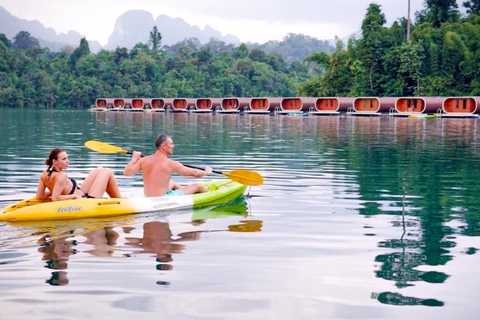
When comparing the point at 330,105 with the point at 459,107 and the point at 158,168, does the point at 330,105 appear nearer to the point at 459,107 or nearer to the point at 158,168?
the point at 459,107

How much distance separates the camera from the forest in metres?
55.8

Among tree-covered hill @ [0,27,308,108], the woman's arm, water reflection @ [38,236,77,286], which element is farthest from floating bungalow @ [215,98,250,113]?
water reflection @ [38,236,77,286]

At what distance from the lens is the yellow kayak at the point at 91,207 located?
8.66m

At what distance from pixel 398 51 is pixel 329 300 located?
174 ft

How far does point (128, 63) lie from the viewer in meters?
94.9

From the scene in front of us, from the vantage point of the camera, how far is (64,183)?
9.07 meters

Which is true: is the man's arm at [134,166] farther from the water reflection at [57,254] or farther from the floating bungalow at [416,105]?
the floating bungalow at [416,105]

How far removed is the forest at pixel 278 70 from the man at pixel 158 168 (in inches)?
1813

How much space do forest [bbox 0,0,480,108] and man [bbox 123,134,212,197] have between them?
151 ft

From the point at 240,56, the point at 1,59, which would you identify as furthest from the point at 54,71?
the point at 240,56

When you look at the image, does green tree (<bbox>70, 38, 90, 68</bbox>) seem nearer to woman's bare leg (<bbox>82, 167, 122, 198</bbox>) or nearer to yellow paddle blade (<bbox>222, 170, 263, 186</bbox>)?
yellow paddle blade (<bbox>222, 170, 263, 186</bbox>)

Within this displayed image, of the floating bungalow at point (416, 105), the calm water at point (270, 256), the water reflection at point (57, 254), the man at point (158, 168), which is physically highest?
the floating bungalow at point (416, 105)

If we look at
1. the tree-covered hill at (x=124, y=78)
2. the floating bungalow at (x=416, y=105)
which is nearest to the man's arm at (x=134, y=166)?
the floating bungalow at (x=416, y=105)

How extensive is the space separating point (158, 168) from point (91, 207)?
115 cm
